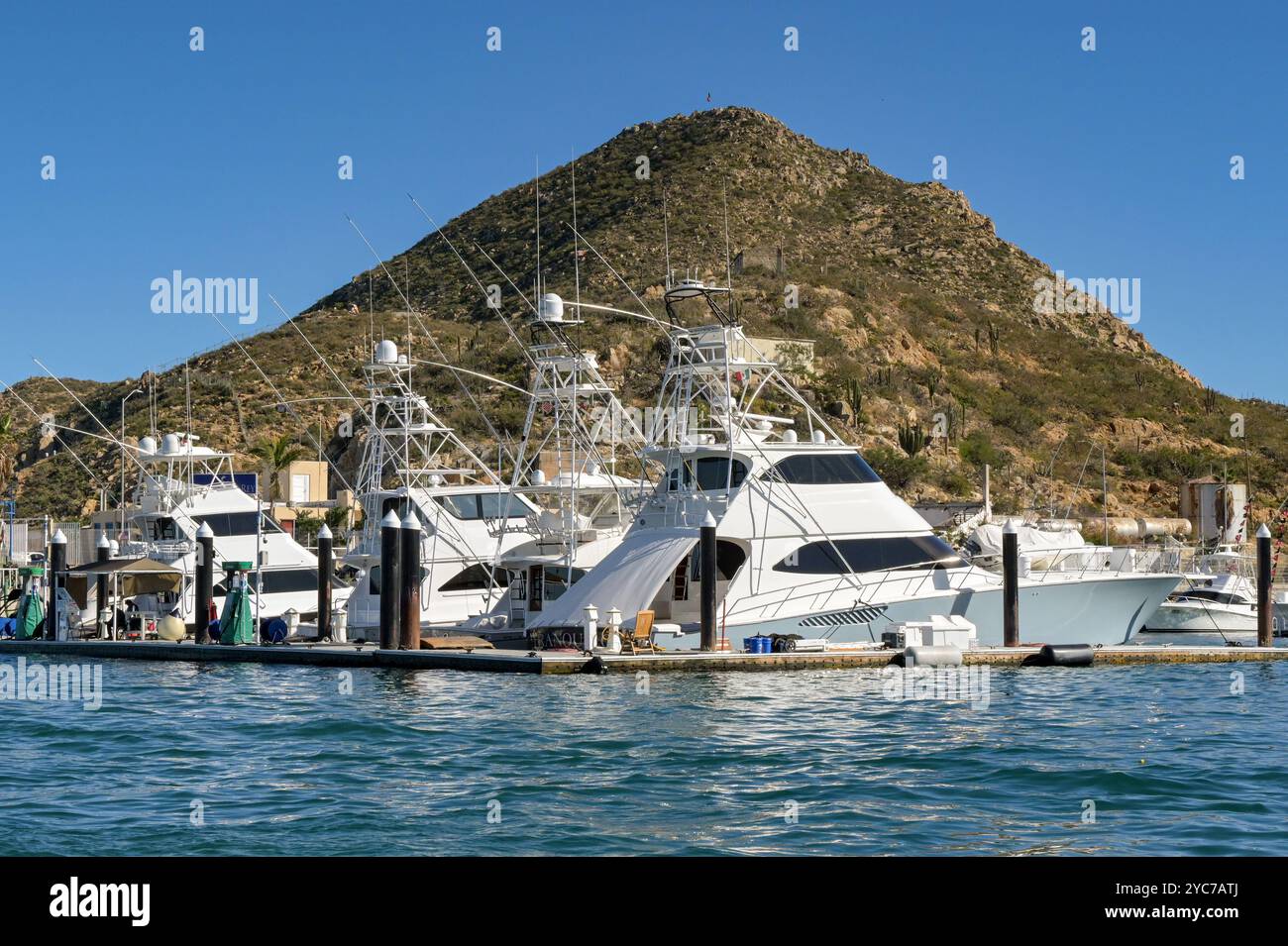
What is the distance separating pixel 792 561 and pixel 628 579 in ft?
10.6

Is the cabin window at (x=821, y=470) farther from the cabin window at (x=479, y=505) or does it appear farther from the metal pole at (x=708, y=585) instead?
the cabin window at (x=479, y=505)

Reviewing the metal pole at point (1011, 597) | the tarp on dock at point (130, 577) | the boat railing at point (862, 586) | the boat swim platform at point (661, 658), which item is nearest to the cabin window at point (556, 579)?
the boat swim platform at point (661, 658)

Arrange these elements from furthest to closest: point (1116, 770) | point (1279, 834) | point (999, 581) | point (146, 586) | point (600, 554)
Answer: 1. point (146, 586)
2. point (600, 554)
3. point (999, 581)
4. point (1116, 770)
5. point (1279, 834)

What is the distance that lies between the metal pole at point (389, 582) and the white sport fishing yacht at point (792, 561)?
2.70m

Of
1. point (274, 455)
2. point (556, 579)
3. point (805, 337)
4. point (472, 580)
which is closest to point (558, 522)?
point (556, 579)

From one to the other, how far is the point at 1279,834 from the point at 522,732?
9.33 m

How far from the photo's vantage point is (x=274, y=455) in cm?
6488

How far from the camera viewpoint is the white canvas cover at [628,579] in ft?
88.7

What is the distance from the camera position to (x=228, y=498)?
40000mm

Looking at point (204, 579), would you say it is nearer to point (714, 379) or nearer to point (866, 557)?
point (714, 379)

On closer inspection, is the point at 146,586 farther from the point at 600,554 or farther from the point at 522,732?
the point at 522,732
